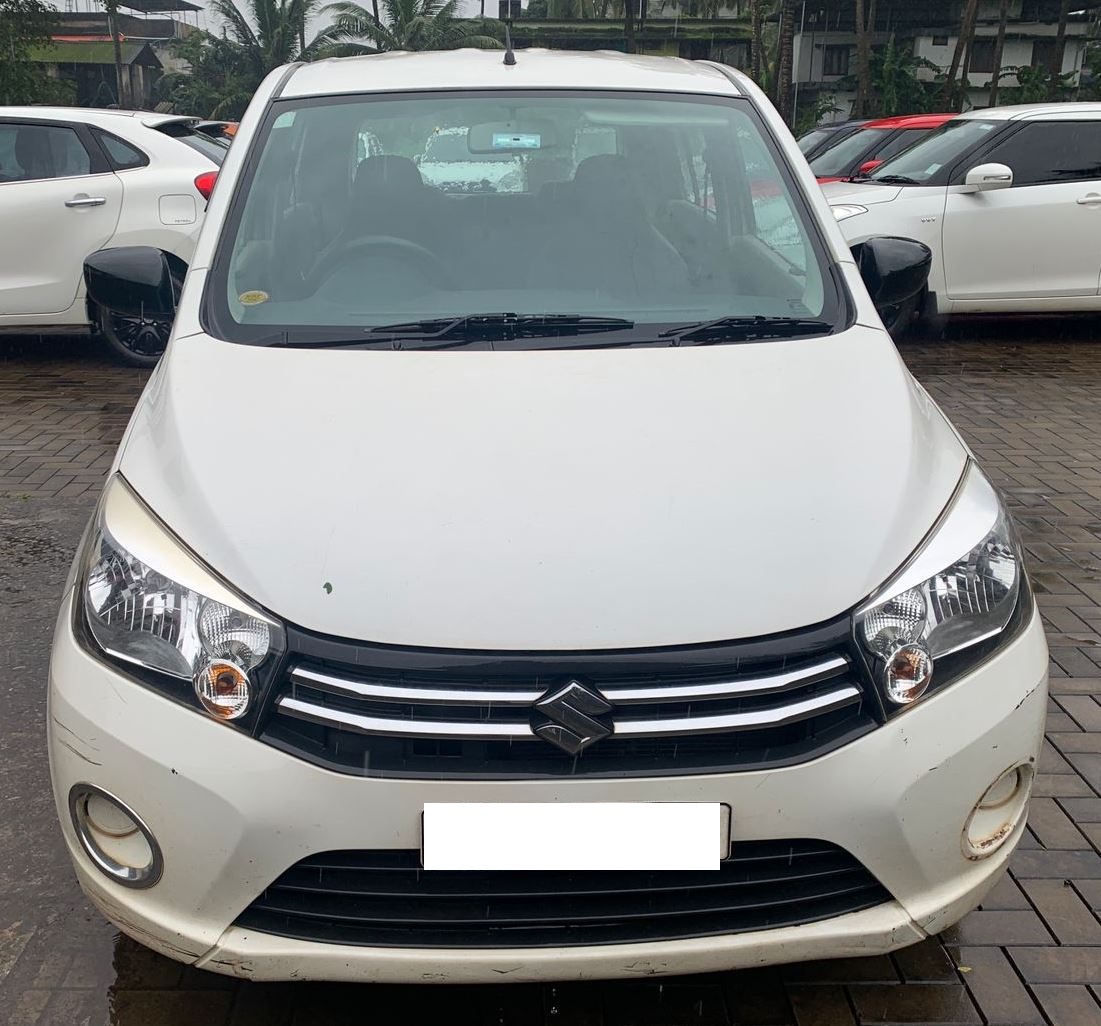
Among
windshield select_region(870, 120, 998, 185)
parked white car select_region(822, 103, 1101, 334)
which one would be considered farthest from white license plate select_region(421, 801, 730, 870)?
windshield select_region(870, 120, 998, 185)

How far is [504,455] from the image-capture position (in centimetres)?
235

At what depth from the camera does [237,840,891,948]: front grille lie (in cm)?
198

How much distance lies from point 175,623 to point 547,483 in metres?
0.67

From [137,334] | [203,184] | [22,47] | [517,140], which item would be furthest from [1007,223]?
[22,47]

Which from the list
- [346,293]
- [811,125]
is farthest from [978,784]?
[811,125]

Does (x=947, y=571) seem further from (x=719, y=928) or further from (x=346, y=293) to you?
(x=346, y=293)

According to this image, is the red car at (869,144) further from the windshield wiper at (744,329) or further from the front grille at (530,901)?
the front grille at (530,901)

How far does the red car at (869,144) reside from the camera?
1197 centimetres

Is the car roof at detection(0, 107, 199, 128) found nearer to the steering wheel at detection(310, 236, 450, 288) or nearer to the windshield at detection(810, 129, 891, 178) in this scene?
the steering wheel at detection(310, 236, 450, 288)

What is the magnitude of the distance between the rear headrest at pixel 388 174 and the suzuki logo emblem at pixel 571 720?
5.93ft

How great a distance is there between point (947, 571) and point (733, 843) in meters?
0.60

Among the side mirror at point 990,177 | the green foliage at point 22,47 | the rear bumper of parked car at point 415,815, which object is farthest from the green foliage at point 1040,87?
the rear bumper of parked car at point 415,815

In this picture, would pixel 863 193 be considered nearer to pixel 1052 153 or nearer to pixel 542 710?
pixel 1052 153

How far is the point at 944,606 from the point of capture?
2.13 metres
